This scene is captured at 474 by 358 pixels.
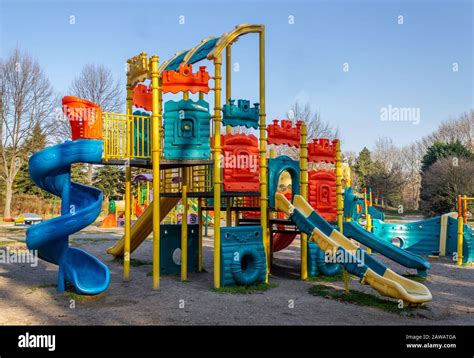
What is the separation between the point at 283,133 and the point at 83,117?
4.62m

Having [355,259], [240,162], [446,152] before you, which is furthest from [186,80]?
[446,152]

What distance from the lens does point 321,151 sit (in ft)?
→ 38.3

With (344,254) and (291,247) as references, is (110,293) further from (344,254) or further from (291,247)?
(291,247)

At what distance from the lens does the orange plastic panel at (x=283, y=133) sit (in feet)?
35.4

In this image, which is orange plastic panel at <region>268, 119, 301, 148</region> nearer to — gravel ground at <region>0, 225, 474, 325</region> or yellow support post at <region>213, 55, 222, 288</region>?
yellow support post at <region>213, 55, 222, 288</region>

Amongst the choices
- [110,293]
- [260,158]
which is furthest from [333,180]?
[110,293]

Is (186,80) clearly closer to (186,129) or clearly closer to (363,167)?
(186,129)

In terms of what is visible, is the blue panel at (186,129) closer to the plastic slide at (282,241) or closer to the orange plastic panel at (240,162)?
the orange plastic panel at (240,162)

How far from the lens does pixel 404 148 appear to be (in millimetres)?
63500

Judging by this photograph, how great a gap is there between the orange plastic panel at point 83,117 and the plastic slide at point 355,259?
439 cm

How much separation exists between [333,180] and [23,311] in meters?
7.79

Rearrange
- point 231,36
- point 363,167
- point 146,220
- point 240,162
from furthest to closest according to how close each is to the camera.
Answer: point 363,167 < point 146,220 < point 240,162 < point 231,36

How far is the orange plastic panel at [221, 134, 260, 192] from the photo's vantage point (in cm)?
1032

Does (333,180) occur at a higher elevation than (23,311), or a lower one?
higher
